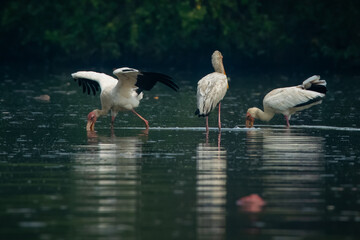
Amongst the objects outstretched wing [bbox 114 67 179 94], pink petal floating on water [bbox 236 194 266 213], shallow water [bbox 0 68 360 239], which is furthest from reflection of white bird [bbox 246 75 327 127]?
pink petal floating on water [bbox 236 194 266 213]

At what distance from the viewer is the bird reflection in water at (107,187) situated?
694 centimetres

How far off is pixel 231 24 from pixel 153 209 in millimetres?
36230

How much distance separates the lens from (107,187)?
8648mm

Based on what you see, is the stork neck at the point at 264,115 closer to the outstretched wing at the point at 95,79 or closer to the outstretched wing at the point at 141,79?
the outstretched wing at the point at 141,79

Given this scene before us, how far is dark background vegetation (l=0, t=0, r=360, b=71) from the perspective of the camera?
42.3 meters

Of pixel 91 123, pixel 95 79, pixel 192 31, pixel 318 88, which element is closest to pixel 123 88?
pixel 91 123

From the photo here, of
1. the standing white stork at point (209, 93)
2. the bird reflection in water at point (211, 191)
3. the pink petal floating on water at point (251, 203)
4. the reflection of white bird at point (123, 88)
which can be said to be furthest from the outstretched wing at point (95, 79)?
the pink petal floating on water at point (251, 203)

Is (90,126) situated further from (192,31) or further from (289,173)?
(192,31)

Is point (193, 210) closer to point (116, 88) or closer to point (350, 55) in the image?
point (116, 88)

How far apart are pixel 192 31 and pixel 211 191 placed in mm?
36378

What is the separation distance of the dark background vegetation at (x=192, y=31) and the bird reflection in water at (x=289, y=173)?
27.9 m

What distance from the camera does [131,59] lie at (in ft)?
156

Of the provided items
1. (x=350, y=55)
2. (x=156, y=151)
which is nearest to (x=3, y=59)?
(x=350, y=55)

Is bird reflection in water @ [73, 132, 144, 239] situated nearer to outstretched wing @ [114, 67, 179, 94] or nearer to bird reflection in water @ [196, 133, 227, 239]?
bird reflection in water @ [196, 133, 227, 239]
